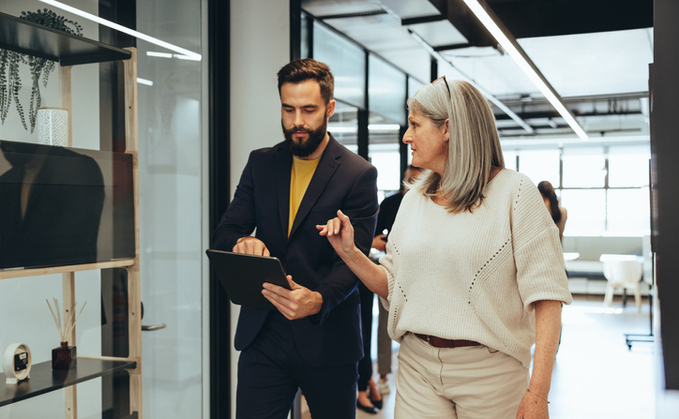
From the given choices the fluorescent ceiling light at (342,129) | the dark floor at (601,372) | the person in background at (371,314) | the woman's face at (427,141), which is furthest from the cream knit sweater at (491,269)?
the fluorescent ceiling light at (342,129)

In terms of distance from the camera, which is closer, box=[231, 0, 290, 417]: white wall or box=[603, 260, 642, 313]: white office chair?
box=[231, 0, 290, 417]: white wall

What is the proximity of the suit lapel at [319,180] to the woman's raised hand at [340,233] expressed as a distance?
0.25 meters

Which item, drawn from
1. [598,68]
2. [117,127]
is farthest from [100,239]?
[598,68]

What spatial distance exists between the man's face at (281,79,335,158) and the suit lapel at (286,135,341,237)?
2.1 inches

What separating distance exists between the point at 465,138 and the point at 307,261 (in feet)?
2.18

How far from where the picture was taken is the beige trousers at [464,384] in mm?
1488

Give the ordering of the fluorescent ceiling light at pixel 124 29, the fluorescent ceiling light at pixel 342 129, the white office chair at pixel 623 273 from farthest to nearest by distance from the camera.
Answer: the white office chair at pixel 623 273 → the fluorescent ceiling light at pixel 342 129 → the fluorescent ceiling light at pixel 124 29

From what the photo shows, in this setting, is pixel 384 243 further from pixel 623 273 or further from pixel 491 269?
pixel 623 273

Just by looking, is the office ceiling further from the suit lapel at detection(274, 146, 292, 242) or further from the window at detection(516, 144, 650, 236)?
the suit lapel at detection(274, 146, 292, 242)

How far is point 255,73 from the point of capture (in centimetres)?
319

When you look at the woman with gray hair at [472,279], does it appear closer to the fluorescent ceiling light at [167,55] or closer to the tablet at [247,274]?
the tablet at [247,274]

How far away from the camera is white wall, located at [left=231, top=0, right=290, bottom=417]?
3158mm

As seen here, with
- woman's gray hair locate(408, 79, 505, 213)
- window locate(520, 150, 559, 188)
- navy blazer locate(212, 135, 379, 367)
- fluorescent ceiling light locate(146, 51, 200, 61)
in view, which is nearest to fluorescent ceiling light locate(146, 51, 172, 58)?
fluorescent ceiling light locate(146, 51, 200, 61)

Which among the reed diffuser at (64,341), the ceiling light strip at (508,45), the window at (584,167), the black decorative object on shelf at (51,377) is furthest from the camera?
the window at (584,167)
